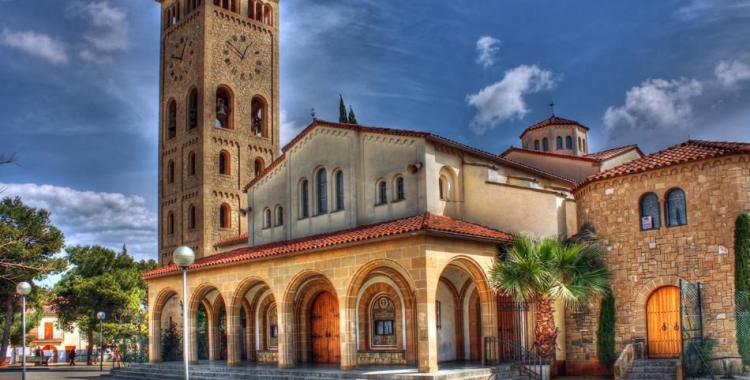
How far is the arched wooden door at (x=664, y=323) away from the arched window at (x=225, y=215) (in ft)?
95.4

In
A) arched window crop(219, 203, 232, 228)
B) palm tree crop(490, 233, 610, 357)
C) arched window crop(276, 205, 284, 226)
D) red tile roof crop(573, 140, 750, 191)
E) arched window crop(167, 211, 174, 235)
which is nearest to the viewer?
red tile roof crop(573, 140, 750, 191)

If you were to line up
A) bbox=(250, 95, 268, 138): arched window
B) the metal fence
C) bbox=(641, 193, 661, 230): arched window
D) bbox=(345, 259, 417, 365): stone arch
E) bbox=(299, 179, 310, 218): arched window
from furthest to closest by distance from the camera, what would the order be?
bbox=(250, 95, 268, 138): arched window
bbox=(299, 179, 310, 218): arched window
bbox=(345, 259, 417, 365): stone arch
bbox=(641, 193, 661, 230): arched window
the metal fence

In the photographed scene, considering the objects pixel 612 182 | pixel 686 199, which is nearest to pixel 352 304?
pixel 612 182

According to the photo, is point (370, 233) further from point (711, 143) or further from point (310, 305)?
point (711, 143)

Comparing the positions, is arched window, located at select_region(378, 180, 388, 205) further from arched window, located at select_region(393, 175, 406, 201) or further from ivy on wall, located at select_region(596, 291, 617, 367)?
ivy on wall, located at select_region(596, 291, 617, 367)

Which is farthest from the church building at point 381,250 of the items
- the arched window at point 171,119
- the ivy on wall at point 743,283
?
the arched window at point 171,119

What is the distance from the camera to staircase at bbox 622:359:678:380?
65.0ft

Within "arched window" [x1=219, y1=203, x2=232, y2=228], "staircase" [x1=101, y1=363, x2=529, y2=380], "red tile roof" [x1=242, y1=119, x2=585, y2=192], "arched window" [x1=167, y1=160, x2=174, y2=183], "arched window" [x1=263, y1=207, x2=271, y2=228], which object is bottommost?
"staircase" [x1=101, y1=363, x2=529, y2=380]


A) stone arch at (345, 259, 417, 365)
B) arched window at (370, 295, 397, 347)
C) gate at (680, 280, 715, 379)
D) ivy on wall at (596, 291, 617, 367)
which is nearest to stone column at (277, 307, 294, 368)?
stone arch at (345, 259, 417, 365)

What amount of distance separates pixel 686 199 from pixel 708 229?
1081mm

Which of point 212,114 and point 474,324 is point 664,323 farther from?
point 212,114

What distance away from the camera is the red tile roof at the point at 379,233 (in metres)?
21.2

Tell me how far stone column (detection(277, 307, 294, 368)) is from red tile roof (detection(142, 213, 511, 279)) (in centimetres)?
219

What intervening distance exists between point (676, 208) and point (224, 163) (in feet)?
102
